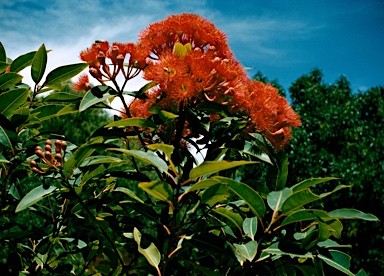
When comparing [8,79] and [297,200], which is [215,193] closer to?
[297,200]

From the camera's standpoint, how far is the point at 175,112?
1.39 metres

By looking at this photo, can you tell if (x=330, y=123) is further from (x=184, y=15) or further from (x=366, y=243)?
(x=184, y=15)

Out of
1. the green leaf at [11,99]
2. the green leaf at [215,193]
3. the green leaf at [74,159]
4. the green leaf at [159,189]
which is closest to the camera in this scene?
the green leaf at [159,189]

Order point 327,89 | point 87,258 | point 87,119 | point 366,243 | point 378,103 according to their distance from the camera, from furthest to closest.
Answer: point 327,89
point 378,103
point 87,119
point 366,243
point 87,258

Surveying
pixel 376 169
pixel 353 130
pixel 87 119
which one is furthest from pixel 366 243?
pixel 87 119

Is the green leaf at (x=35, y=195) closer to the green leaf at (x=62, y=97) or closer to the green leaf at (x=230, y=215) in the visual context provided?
the green leaf at (x=62, y=97)

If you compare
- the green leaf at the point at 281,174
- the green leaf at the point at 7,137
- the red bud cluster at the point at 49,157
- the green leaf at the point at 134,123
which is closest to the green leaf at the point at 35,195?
the red bud cluster at the point at 49,157

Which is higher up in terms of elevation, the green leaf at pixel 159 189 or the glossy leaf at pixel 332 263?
the green leaf at pixel 159 189

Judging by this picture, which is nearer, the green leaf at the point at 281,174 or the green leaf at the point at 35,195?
the green leaf at the point at 35,195

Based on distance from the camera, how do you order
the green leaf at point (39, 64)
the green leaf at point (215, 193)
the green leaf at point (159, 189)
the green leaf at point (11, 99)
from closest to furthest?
1. the green leaf at point (159, 189)
2. the green leaf at point (215, 193)
3. the green leaf at point (11, 99)
4. the green leaf at point (39, 64)

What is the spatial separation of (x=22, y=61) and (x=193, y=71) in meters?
0.72

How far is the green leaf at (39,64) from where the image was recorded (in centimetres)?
152

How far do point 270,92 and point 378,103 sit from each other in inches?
374

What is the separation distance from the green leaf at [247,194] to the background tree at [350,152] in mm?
7314
